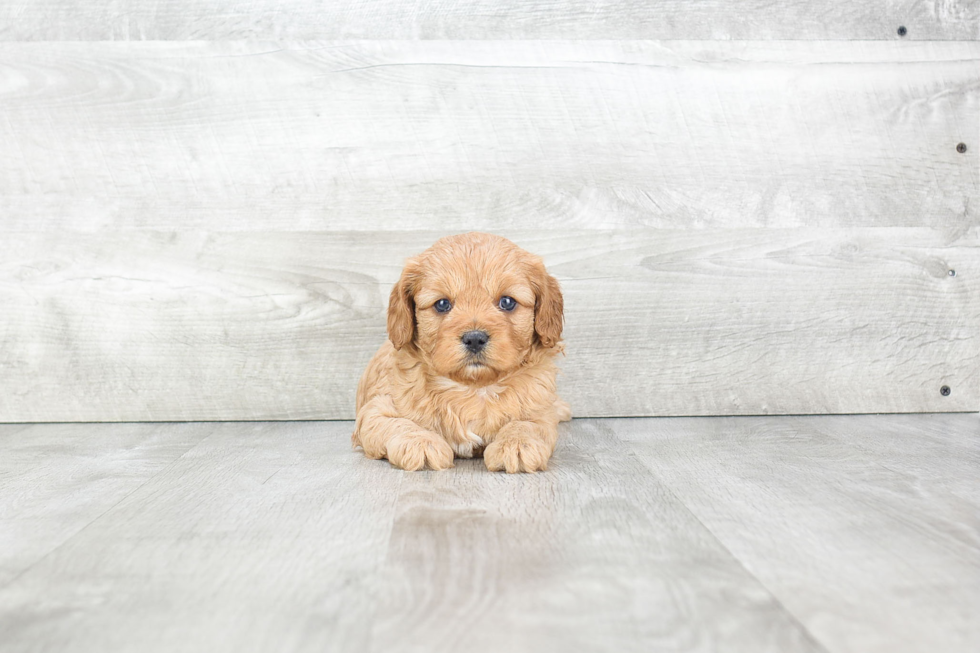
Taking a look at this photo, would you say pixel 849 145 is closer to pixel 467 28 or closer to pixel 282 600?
pixel 467 28

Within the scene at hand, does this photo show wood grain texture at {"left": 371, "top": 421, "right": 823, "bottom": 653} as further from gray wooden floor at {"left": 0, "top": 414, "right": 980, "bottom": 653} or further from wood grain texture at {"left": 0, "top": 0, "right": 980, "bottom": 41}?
wood grain texture at {"left": 0, "top": 0, "right": 980, "bottom": 41}

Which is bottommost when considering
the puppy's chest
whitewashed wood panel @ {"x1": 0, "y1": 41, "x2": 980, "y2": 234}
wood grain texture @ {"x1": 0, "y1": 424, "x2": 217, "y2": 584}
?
wood grain texture @ {"x1": 0, "y1": 424, "x2": 217, "y2": 584}

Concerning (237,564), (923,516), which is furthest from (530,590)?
(923,516)

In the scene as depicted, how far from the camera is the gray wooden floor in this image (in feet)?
3.33

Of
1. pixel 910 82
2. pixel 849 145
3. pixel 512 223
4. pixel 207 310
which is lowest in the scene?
pixel 207 310

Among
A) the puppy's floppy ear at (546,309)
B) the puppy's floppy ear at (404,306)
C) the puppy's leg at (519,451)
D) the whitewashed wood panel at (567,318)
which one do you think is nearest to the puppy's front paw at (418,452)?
the puppy's leg at (519,451)

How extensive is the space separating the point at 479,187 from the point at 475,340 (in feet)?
3.14

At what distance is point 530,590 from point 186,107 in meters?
2.14

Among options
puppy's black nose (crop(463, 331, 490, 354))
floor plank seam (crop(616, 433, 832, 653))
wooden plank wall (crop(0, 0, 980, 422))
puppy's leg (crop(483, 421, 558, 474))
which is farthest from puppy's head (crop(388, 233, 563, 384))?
wooden plank wall (crop(0, 0, 980, 422))

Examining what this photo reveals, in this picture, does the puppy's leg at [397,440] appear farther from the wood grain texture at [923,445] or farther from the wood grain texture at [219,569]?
the wood grain texture at [923,445]

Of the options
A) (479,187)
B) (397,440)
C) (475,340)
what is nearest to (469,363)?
(475,340)

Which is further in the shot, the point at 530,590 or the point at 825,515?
the point at 825,515

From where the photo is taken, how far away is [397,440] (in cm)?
189

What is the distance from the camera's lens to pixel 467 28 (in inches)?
103
